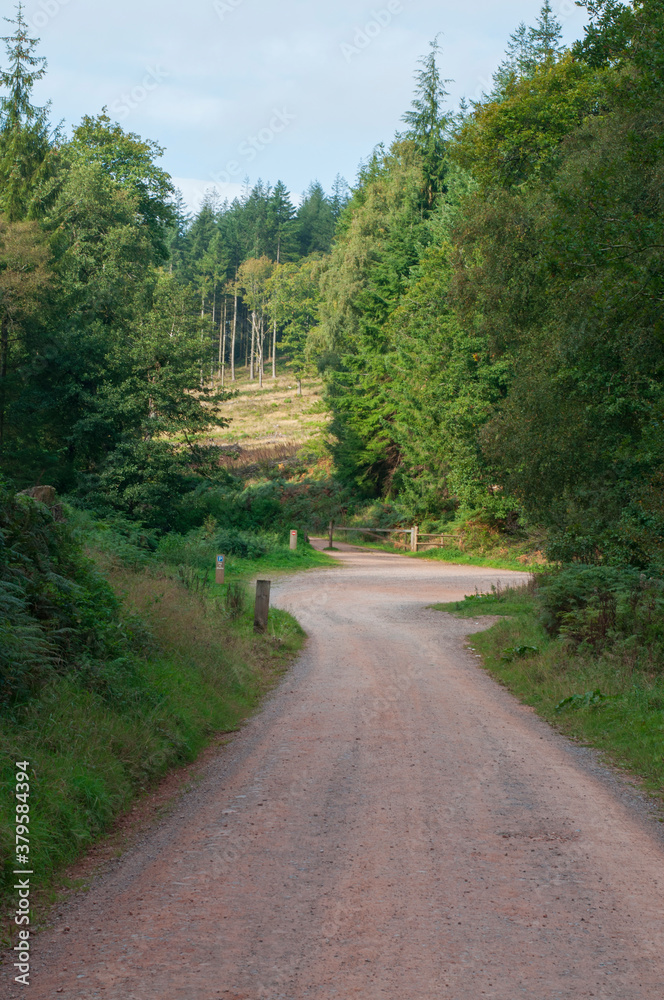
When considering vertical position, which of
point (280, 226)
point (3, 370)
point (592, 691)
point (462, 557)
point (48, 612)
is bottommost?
point (462, 557)

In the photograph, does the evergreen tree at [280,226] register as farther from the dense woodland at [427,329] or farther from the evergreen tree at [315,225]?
→ the dense woodland at [427,329]

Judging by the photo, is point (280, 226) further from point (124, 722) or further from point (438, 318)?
point (124, 722)

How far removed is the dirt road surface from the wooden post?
5683 millimetres

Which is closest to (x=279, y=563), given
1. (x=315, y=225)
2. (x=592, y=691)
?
(x=592, y=691)

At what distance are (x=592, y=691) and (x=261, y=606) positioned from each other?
22.8ft

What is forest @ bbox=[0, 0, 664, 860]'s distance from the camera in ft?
39.5

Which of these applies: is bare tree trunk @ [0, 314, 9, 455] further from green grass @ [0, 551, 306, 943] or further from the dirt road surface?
the dirt road surface

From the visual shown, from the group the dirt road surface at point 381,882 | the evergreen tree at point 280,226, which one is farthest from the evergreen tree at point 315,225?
the dirt road surface at point 381,882

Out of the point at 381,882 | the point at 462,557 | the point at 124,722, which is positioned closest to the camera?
the point at 381,882

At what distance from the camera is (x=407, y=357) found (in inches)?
1783

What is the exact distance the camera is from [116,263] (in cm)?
3853

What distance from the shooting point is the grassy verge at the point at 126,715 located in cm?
552

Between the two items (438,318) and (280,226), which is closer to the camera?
(438,318)

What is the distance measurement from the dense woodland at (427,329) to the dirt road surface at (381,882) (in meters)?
2.89
